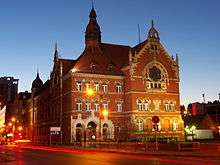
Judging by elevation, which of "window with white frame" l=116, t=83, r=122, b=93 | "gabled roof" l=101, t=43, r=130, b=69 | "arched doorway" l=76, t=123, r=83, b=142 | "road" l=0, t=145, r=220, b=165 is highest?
"gabled roof" l=101, t=43, r=130, b=69

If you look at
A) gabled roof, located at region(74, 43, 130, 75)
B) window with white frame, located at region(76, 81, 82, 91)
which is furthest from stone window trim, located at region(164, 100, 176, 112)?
window with white frame, located at region(76, 81, 82, 91)

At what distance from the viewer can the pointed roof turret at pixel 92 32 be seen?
80.1 m

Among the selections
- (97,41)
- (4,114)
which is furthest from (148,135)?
(4,114)

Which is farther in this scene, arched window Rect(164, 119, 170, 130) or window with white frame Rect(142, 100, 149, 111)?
arched window Rect(164, 119, 170, 130)

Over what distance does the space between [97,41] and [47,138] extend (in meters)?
26.6

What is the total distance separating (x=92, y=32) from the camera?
80.8 meters

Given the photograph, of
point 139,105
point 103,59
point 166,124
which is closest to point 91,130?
point 139,105

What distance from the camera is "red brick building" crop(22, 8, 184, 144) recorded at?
70.8 m

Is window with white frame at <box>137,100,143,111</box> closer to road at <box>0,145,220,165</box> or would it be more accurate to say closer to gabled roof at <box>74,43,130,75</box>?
gabled roof at <box>74,43,130,75</box>

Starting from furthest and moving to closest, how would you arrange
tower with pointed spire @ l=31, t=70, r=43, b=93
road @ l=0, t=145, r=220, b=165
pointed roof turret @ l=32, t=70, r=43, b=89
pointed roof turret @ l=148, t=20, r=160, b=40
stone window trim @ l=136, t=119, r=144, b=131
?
pointed roof turret @ l=32, t=70, r=43, b=89 → tower with pointed spire @ l=31, t=70, r=43, b=93 → pointed roof turret @ l=148, t=20, r=160, b=40 → stone window trim @ l=136, t=119, r=144, b=131 → road @ l=0, t=145, r=220, b=165

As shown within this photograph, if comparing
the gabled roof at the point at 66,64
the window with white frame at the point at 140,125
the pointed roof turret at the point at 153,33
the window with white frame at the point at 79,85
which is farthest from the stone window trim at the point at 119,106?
the pointed roof turret at the point at 153,33

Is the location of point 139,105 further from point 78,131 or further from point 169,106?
point 78,131

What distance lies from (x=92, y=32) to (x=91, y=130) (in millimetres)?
22424

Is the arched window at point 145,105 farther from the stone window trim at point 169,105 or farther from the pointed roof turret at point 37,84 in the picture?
the pointed roof turret at point 37,84
